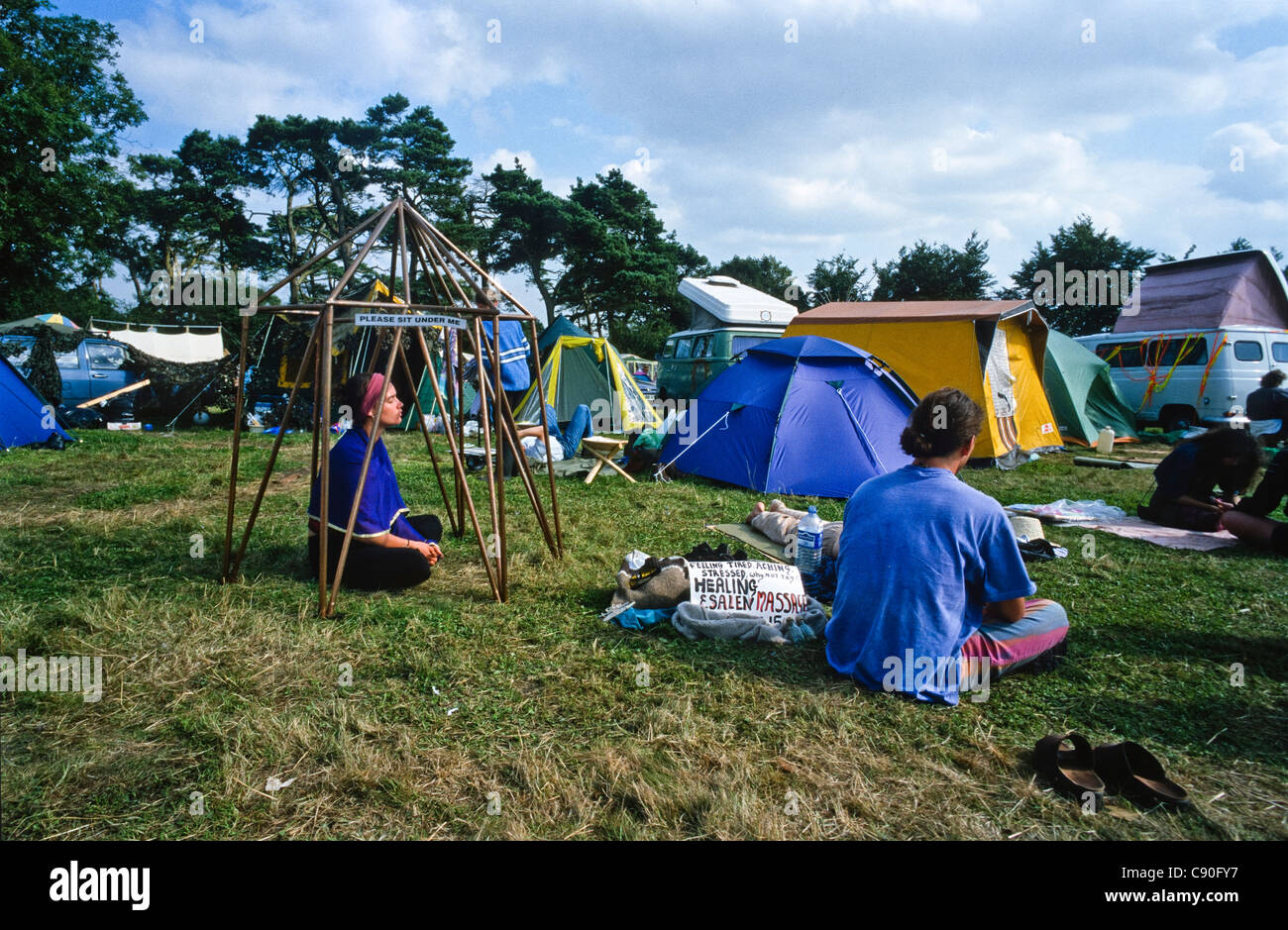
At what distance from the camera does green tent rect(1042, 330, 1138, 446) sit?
1316cm

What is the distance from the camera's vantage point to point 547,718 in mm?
3051

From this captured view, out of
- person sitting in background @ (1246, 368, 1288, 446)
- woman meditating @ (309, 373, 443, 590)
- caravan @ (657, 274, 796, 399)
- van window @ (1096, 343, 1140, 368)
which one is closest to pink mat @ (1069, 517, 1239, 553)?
person sitting in background @ (1246, 368, 1288, 446)

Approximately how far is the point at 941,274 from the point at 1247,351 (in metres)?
19.6

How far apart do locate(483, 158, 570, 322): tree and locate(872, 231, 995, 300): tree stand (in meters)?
16.9

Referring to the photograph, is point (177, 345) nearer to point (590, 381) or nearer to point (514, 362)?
point (514, 362)

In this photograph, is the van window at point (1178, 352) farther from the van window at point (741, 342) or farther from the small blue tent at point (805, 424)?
the small blue tent at point (805, 424)

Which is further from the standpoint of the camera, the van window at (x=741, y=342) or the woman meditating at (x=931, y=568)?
the van window at (x=741, y=342)

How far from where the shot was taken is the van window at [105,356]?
13.7 meters

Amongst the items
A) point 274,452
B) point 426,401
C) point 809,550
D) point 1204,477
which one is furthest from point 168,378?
point 1204,477

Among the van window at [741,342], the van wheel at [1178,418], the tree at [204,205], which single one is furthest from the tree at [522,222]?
the van wheel at [1178,418]

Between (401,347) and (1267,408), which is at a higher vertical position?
(401,347)

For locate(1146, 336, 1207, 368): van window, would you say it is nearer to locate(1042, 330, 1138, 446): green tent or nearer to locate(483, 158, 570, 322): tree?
locate(1042, 330, 1138, 446): green tent

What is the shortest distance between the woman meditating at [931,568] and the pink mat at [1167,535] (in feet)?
13.7
